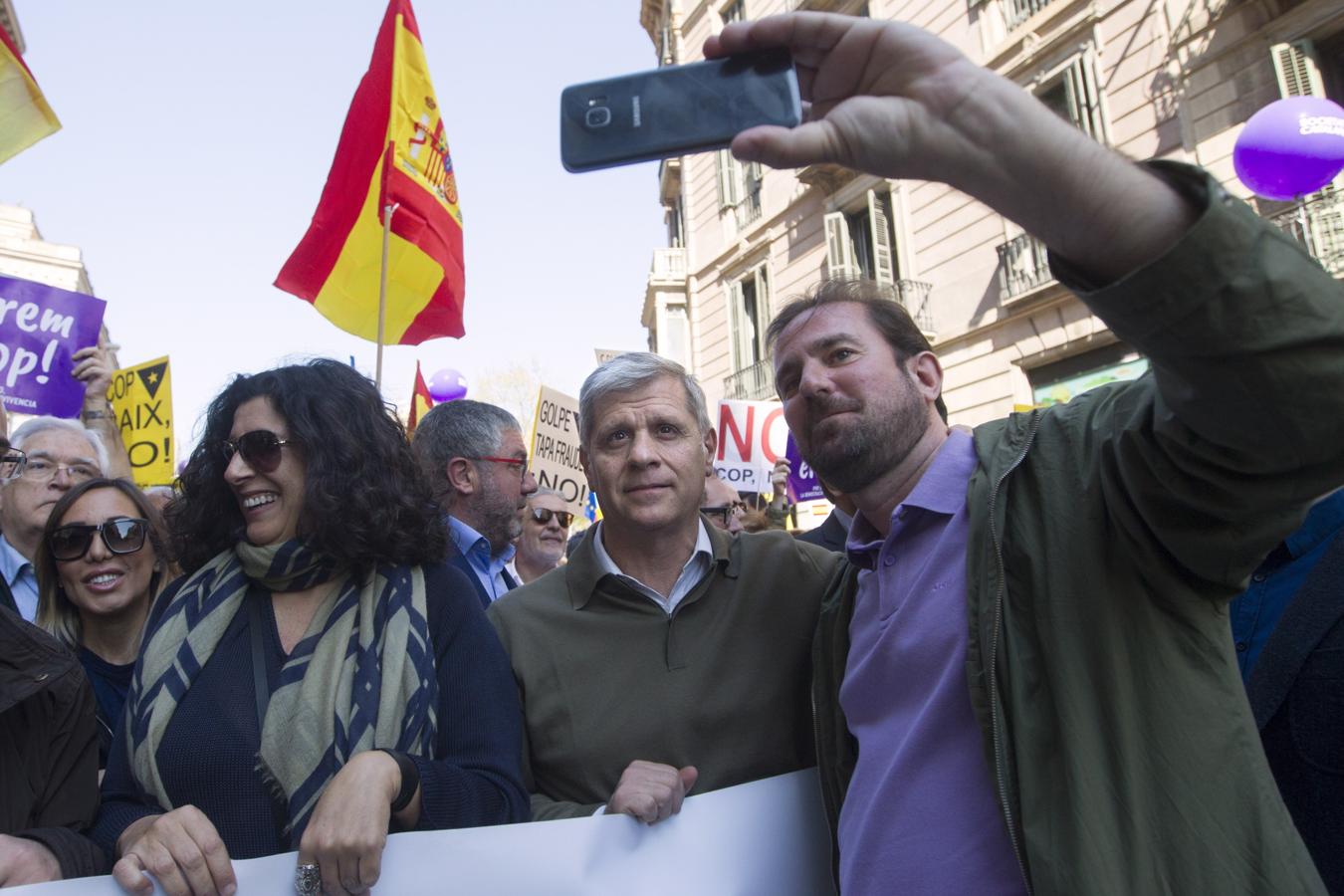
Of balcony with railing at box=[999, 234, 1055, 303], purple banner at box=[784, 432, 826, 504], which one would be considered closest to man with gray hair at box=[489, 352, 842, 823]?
purple banner at box=[784, 432, 826, 504]

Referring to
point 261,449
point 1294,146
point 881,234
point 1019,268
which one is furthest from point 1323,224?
point 261,449

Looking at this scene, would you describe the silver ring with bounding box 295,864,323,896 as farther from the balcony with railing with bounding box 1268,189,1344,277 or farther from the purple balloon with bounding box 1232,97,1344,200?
the balcony with railing with bounding box 1268,189,1344,277

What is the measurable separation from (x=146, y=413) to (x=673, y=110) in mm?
6542

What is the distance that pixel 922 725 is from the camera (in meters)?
1.62

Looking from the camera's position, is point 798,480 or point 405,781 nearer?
point 405,781

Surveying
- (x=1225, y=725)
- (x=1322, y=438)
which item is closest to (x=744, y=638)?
(x=1225, y=725)

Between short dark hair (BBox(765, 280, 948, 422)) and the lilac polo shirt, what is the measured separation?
0.38 m

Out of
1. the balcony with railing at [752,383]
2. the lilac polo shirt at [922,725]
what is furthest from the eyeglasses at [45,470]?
the balcony with railing at [752,383]

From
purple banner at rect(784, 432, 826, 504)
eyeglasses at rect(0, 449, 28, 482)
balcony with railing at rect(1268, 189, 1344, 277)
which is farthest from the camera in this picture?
balcony with railing at rect(1268, 189, 1344, 277)

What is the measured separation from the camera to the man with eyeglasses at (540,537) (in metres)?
5.91

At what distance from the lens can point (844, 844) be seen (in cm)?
180

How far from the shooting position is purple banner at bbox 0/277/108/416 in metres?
5.31

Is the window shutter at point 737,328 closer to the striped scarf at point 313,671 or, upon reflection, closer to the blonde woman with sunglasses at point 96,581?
the blonde woman with sunglasses at point 96,581

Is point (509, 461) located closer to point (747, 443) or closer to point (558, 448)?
point (558, 448)
